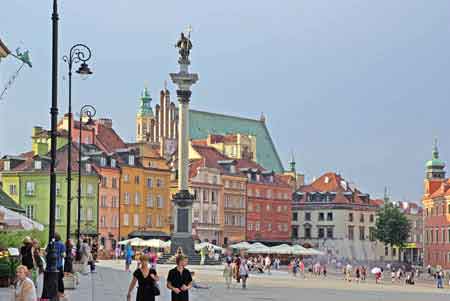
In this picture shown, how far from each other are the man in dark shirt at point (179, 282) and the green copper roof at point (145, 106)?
115 metres

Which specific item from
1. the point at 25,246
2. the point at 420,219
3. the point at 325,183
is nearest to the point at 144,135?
the point at 325,183

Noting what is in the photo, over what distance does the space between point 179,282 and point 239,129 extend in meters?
125

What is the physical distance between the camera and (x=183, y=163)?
67625mm

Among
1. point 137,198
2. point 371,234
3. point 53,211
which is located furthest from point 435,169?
point 53,211

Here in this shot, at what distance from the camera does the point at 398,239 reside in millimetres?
115688

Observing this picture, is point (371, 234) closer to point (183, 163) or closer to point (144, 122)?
point (144, 122)

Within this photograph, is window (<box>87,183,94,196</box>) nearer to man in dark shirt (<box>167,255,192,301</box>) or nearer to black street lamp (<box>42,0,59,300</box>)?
black street lamp (<box>42,0,59,300</box>)

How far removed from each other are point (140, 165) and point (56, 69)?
79.1m

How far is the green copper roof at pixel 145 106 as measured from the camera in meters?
131

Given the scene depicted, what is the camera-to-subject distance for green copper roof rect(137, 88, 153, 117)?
428ft

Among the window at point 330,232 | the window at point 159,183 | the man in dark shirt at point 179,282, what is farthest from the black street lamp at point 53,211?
the window at point 330,232

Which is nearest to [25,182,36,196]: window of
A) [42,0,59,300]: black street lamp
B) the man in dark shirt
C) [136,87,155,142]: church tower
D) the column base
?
the column base

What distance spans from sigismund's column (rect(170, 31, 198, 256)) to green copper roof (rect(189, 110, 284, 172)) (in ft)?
205

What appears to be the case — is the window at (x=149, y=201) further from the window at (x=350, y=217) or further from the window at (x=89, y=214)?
the window at (x=350, y=217)
